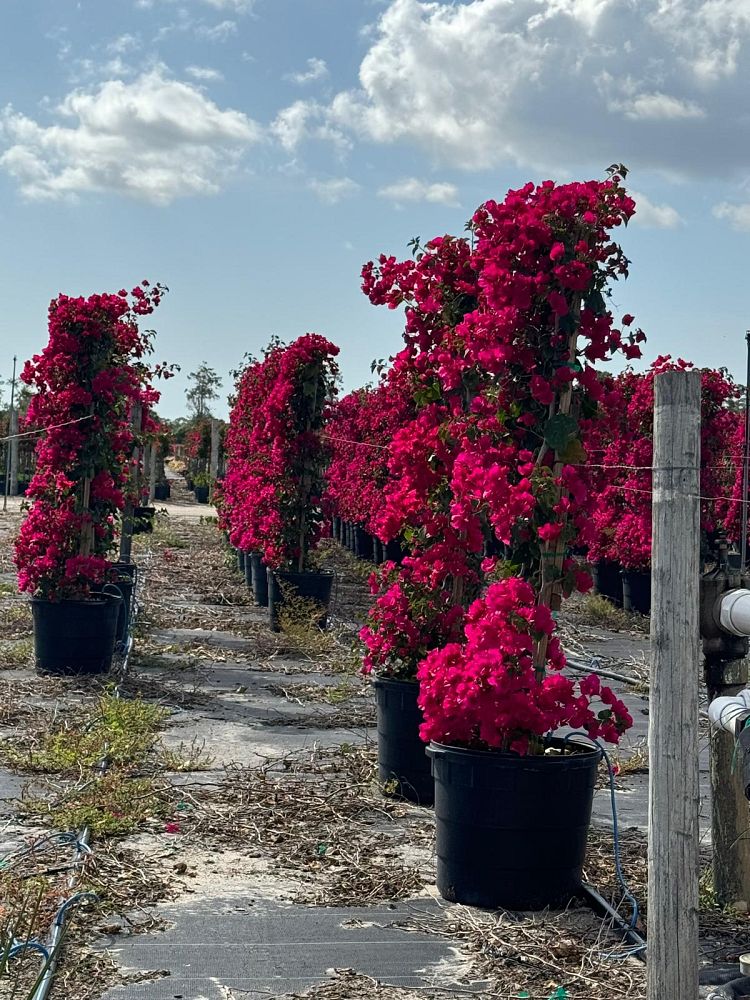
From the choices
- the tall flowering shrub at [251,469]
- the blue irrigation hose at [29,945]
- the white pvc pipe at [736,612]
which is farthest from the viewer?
the tall flowering shrub at [251,469]

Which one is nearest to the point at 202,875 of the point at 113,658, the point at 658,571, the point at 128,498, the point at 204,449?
the point at 658,571

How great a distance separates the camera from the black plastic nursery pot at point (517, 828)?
13.6ft

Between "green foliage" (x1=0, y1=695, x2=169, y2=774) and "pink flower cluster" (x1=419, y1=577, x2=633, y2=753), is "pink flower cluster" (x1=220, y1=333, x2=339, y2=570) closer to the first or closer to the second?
"green foliage" (x1=0, y1=695, x2=169, y2=774)

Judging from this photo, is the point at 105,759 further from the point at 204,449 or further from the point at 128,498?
the point at 204,449

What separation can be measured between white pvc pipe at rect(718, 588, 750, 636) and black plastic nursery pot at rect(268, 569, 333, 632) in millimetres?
7865

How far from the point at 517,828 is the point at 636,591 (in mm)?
9918

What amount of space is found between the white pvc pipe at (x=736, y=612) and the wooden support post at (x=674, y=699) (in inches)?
19.6

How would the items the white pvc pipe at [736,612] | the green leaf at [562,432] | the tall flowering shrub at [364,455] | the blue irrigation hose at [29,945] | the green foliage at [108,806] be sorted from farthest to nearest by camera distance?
the tall flowering shrub at [364,455], the green foliage at [108,806], the green leaf at [562,432], the white pvc pipe at [736,612], the blue irrigation hose at [29,945]

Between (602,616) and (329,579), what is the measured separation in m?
3.46

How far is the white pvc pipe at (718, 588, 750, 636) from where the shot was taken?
3580mm

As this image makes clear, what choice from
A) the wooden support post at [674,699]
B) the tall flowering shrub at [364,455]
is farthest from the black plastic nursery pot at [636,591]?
the wooden support post at [674,699]

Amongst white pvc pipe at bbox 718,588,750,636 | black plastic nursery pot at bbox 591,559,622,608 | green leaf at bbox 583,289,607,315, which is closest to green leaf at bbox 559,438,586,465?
green leaf at bbox 583,289,607,315

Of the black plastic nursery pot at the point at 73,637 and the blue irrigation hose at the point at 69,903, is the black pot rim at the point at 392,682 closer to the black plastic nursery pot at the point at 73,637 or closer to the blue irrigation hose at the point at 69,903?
the blue irrigation hose at the point at 69,903

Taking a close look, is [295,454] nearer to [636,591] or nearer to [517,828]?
[636,591]
